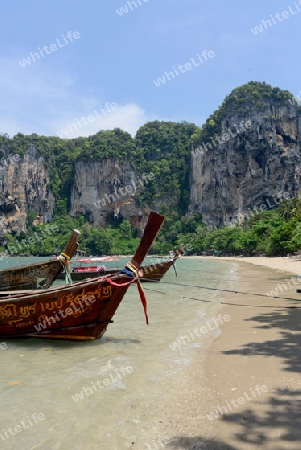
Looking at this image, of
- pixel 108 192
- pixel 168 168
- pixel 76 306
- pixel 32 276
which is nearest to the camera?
pixel 76 306

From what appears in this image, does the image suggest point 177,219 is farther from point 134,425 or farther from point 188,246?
point 134,425

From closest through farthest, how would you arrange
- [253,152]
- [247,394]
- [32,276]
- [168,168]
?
1. [247,394]
2. [32,276]
3. [253,152]
4. [168,168]

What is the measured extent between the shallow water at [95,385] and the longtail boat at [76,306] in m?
0.27

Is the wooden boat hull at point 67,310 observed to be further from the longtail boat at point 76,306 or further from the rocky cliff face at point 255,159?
the rocky cliff face at point 255,159

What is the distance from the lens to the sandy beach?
9.14 ft

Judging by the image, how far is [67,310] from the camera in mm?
6430

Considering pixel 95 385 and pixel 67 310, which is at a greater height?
pixel 67 310

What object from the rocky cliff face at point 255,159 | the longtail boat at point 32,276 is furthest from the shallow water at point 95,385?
the rocky cliff face at point 255,159

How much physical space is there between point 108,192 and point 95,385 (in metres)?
97.8

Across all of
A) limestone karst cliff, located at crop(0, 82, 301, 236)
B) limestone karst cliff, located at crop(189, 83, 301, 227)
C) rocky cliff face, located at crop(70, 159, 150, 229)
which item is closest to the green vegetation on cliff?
limestone karst cliff, located at crop(0, 82, 301, 236)

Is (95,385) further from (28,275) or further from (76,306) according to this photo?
(28,275)

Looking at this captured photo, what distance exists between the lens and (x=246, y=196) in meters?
77.8

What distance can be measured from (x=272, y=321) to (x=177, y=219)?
91.3m

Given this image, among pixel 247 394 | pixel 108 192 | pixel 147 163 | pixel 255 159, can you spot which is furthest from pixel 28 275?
pixel 147 163
